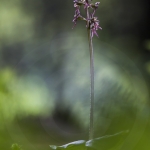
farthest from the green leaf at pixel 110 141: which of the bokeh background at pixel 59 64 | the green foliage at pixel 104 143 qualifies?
the bokeh background at pixel 59 64

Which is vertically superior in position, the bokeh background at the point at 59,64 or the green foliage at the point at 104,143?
the bokeh background at the point at 59,64

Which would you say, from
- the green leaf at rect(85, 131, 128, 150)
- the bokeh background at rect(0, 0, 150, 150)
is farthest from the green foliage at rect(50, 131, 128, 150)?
the bokeh background at rect(0, 0, 150, 150)

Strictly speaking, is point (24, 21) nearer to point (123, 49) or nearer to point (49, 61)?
point (49, 61)

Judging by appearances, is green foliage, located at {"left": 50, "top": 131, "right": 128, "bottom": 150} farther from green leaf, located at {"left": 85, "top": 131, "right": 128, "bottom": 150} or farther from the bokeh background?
the bokeh background

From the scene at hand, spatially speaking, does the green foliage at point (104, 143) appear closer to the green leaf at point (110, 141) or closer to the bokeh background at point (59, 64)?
the green leaf at point (110, 141)

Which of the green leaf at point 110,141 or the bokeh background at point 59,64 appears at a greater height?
the bokeh background at point 59,64

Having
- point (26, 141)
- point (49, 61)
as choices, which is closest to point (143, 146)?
point (26, 141)

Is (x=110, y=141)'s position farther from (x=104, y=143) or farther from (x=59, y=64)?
(x=59, y=64)

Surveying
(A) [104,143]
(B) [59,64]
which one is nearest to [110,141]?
(A) [104,143]

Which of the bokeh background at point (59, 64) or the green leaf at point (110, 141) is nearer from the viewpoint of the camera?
the green leaf at point (110, 141)
